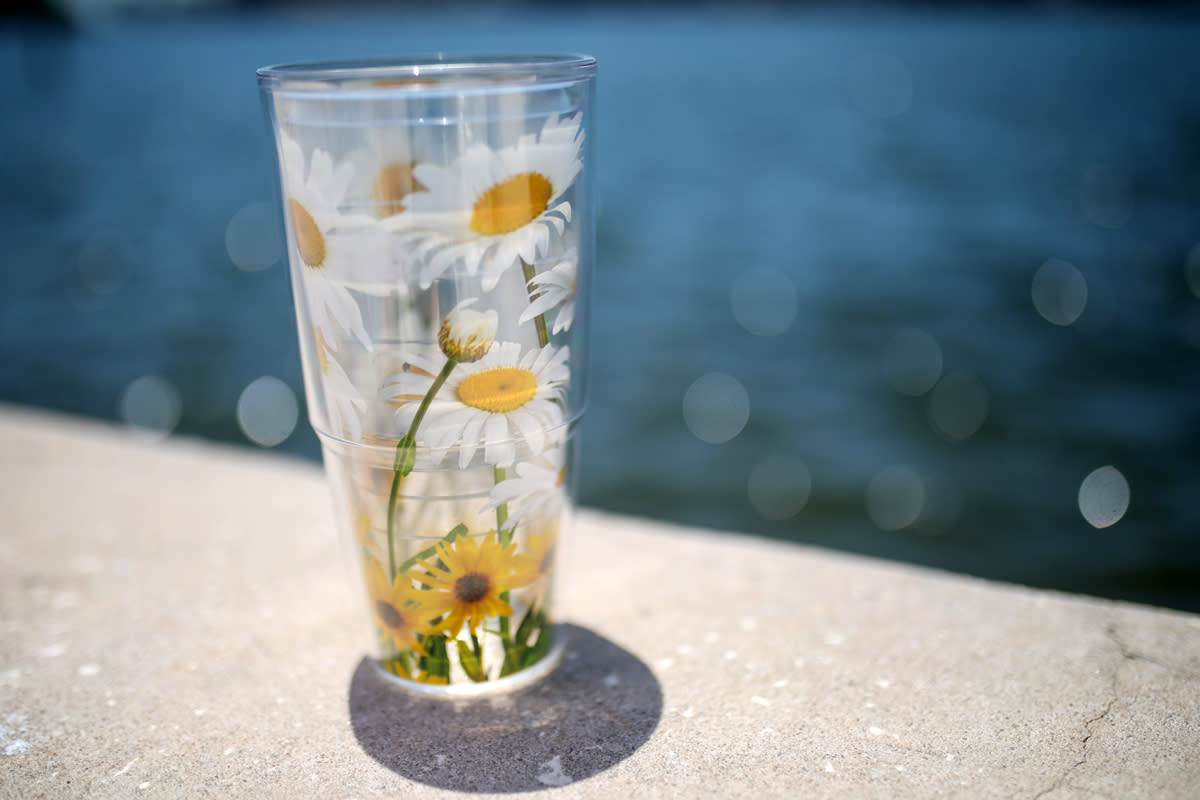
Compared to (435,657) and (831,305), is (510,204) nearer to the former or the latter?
(435,657)

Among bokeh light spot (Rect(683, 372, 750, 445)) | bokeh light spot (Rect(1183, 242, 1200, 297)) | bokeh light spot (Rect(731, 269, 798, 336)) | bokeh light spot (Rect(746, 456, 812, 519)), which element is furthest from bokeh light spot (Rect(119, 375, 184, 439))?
bokeh light spot (Rect(1183, 242, 1200, 297))

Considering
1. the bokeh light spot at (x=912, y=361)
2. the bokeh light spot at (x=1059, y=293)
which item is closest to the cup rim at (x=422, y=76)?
the bokeh light spot at (x=912, y=361)

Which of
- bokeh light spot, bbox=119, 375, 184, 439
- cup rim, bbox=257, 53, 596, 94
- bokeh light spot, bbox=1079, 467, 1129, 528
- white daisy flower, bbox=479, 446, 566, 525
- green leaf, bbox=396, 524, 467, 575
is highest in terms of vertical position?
cup rim, bbox=257, 53, 596, 94

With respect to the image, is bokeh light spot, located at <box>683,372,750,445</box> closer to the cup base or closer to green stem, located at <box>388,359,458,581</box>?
the cup base

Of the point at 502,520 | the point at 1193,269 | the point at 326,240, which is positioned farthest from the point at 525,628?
the point at 1193,269

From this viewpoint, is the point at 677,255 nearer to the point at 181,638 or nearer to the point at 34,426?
the point at 34,426

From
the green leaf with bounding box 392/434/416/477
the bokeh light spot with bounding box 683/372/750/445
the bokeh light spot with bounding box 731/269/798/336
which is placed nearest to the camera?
the green leaf with bounding box 392/434/416/477

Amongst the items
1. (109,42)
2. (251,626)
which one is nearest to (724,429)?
(251,626)
